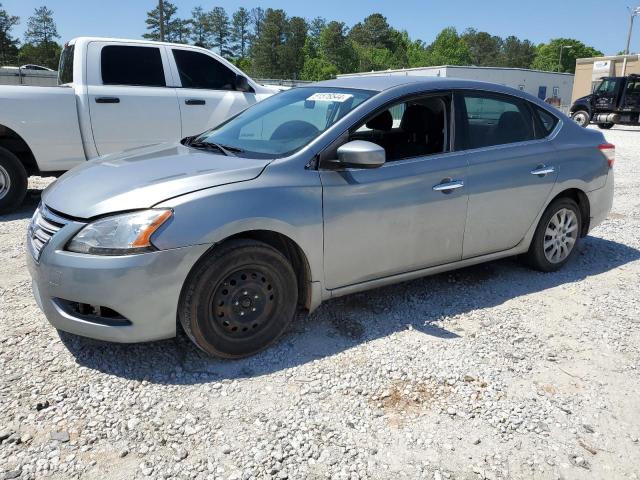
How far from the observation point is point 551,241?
4.72 metres

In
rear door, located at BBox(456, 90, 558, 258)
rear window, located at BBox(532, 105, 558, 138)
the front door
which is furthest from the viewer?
rear window, located at BBox(532, 105, 558, 138)

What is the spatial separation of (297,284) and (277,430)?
1013mm

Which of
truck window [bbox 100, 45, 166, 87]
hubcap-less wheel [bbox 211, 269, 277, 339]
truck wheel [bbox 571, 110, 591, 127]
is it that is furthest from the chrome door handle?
truck wheel [bbox 571, 110, 591, 127]

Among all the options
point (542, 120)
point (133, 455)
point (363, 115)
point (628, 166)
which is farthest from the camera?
point (628, 166)

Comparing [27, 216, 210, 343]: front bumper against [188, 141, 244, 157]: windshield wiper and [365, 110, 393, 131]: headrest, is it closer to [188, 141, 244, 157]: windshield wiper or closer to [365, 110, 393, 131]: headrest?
[188, 141, 244, 157]: windshield wiper

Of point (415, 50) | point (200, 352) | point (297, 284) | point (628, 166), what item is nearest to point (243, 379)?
point (200, 352)

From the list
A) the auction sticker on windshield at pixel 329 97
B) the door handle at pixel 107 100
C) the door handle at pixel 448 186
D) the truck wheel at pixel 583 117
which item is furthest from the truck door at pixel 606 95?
the auction sticker on windshield at pixel 329 97

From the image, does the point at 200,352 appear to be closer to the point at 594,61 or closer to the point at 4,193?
the point at 4,193

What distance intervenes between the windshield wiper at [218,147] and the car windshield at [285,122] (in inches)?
0.6

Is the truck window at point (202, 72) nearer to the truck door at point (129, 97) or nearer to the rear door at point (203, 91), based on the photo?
the rear door at point (203, 91)

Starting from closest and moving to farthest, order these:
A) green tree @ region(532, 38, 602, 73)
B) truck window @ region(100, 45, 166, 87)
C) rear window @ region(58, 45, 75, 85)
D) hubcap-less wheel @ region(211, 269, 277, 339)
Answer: hubcap-less wheel @ region(211, 269, 277, 339) < truck window @ region(100, 45, 166, 87) < rear window @ region(58, 45, 75, 85) < green tree @ region(532, 38, 602, 73)

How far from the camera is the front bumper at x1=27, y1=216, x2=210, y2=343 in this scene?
2.78m

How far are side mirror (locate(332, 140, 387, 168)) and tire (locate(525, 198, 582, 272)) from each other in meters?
2.05

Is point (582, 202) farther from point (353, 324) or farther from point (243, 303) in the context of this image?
point (243, 303)
